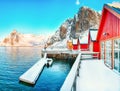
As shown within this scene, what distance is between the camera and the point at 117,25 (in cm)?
1464

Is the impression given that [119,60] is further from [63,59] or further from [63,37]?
[63,37]

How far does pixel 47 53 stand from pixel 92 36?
43.4 ft

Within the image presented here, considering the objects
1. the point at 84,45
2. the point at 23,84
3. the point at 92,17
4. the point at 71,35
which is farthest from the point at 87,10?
the point at 23,84

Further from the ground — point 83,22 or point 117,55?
point 83,22

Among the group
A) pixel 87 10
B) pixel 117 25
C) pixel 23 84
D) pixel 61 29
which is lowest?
pixel 23 84

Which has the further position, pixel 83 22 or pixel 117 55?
pixel 83 22

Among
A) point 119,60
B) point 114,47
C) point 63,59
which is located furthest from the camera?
point 63,59

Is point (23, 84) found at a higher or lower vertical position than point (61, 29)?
lower

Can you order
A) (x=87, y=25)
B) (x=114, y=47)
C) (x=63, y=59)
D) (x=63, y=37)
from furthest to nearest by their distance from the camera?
(x=63, y=37) → (x=87, y=25) → (x=63, y=59) → (x=114, y=47)

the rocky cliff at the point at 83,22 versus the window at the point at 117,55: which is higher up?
the rocky cliff at the point at 83,22

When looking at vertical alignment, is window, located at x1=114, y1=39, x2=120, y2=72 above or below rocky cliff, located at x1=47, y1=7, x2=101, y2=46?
below

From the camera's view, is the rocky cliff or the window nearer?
the window

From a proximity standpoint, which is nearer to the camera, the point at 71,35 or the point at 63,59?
Answer: the point at 63,59

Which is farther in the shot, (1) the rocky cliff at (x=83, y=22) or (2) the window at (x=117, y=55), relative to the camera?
(1) the rocky cliff at (x=83, y=22)
